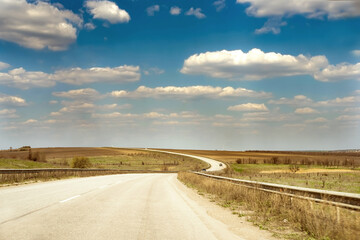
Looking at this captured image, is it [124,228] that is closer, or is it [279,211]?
[124,228]

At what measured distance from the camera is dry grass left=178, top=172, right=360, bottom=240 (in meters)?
7.64

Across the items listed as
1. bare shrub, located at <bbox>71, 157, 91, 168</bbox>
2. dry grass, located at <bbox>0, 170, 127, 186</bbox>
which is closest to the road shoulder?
dry grass, located at <bbox>0, 170, 127, 186</bbox>

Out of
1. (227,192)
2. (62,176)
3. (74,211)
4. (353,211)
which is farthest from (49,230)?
(62,176)

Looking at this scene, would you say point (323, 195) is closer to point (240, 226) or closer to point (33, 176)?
point (240, 226)

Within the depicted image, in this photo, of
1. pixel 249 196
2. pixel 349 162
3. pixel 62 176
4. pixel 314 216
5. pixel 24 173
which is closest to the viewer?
pixel 314 216

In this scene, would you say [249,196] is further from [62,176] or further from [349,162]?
[349,162]

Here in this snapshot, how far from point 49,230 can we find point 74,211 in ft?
10.2

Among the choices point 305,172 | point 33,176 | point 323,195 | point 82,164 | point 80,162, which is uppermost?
point 323,195

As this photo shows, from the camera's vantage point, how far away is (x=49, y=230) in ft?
25.3

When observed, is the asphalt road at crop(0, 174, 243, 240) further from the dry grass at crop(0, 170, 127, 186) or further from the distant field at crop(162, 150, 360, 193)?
the distant field at crop(162, 150, 360, 193)

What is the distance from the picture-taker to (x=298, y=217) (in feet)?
31.7

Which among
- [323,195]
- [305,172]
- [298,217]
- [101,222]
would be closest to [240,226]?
[298,217]

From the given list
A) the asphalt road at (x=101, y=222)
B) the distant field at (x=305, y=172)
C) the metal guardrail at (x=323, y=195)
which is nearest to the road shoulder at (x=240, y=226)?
the asphalt road at (x=101, y=222)

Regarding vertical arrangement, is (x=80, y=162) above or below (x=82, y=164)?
above
